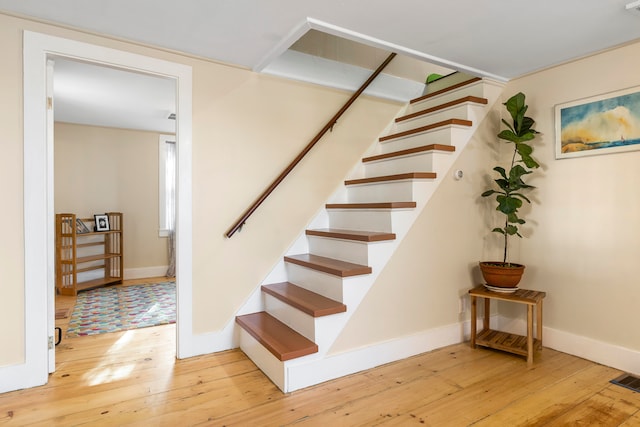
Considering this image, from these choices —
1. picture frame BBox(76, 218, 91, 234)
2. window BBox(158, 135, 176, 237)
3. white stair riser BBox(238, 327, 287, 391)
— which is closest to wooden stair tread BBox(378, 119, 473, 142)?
white stair riser BBox(238, 327, 287, 391)

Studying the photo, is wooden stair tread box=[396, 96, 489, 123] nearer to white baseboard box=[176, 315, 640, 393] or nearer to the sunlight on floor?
white baseboard box=[176, 315, 640, 393]

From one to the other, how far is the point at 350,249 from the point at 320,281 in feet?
1.02

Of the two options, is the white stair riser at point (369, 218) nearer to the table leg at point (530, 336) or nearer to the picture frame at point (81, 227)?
the table leg at point (530, 336)

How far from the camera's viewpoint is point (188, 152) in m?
2.56

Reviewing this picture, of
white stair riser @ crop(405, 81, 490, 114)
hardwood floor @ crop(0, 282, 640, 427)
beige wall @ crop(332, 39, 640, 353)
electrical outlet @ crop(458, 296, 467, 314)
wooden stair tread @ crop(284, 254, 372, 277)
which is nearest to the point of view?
hardwood floor @ crop(0, 282, 640, 427)

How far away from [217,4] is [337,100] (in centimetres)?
145

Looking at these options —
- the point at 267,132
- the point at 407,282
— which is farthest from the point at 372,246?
the point at 267,132

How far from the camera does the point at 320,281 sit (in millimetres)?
2520

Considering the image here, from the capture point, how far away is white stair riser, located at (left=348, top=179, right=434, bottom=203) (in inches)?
104

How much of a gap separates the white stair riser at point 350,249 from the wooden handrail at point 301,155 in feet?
1.86

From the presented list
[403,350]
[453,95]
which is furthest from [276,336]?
[453,95]

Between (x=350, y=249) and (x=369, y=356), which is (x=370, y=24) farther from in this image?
(x=369, y=356)

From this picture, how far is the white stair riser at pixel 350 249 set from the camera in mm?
2428

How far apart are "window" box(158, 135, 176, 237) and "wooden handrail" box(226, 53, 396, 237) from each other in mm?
3360
